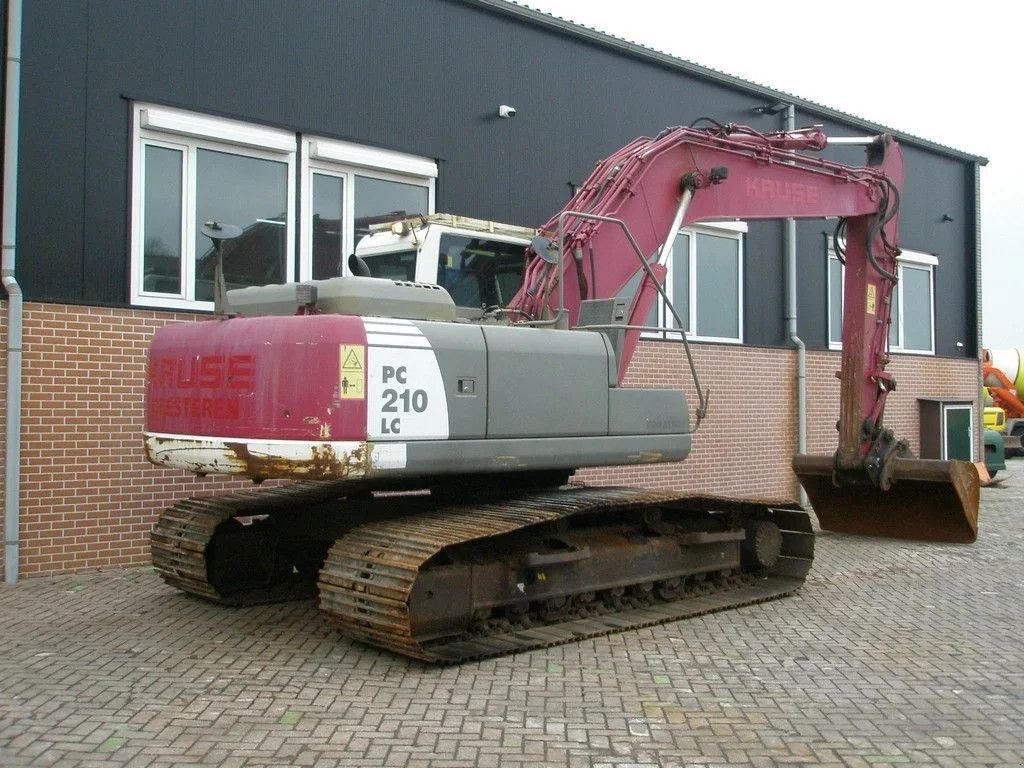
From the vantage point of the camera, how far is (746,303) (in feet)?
47.5

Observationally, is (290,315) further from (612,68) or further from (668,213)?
(612,68)

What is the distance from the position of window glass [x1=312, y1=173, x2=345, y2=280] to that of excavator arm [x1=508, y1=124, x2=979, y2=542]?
3174 millimetres

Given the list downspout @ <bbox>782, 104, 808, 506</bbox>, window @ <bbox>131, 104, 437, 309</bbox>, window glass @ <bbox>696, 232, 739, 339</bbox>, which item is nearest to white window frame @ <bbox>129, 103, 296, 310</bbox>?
window @ <bbox>131, 104, 437, 309</bbox>

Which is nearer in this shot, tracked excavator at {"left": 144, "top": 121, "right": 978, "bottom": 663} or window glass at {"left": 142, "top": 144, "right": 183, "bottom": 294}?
tracked excavator at {"left": 144, "top": 121, "right": 978, "bottom": 663}

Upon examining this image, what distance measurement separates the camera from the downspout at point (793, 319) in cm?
1487

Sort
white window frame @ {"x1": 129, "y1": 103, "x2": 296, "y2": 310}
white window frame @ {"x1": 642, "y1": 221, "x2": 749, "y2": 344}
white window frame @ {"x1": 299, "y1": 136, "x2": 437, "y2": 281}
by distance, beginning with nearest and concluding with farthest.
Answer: white window frame @ {"x1": 129, "y1": 103, "x2": 296, "y2": 310}, white window frame @ {"x1": 299, "y1": 136, "x2": 437, "y2": 281}, white window frame @ {"x1": 642, "y1": 221, "x2": 749, "y2": 344}

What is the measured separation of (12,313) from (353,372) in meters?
3.93

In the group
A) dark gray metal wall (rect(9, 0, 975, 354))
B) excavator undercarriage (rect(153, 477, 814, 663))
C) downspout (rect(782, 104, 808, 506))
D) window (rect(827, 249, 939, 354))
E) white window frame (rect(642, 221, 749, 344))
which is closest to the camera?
excavator undercarriage (rect(153, 477, 814, 663))

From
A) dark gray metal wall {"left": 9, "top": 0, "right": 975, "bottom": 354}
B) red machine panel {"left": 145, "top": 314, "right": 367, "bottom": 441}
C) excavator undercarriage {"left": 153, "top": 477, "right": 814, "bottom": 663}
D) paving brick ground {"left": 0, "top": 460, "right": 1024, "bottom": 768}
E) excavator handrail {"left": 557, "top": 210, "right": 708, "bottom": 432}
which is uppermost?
dark gray metal wall {"left": 9, "top": 0, "right": 975, "bottom": 354}

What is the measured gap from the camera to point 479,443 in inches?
242

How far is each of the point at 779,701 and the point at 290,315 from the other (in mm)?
3375

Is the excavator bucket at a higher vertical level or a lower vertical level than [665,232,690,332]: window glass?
lower

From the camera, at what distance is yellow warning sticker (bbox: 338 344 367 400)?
561cm

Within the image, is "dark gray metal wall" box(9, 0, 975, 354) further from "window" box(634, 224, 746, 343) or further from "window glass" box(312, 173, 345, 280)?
"window glass" box(312, 173, 345, 280)
